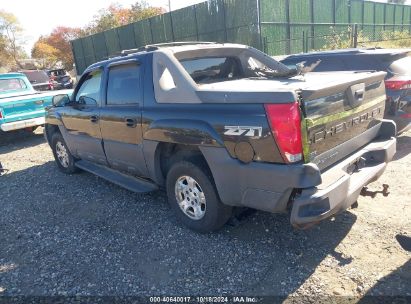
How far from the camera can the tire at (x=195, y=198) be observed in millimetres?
3500

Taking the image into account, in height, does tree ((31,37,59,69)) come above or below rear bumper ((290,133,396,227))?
above

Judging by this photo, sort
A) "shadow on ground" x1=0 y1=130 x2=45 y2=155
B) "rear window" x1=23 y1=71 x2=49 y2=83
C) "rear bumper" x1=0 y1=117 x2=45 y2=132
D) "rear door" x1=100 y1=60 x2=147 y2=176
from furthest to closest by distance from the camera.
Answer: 1. "rear window" x1=23 y1=71 x2=49 y2=83
2. "shadow on ground" x1=0 y1=130 x2=45 y2=155
3. "rear bumper" x1=0 y1=117 x2=45 y2=132
4. "rear door" x1=100 y1=60 x2=147 y2=176

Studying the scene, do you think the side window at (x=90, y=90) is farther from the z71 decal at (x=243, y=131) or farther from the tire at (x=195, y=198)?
the z71 decal at (x=243, y=131)

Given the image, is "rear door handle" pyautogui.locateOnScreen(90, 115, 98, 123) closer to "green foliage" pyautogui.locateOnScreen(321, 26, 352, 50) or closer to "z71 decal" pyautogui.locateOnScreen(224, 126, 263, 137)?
"z71 decal" pyautogui.locateOnScreen(224, 126, 263, 137)

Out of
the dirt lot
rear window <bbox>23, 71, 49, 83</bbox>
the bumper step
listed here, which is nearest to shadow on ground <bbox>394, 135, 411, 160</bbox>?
the dirt lot

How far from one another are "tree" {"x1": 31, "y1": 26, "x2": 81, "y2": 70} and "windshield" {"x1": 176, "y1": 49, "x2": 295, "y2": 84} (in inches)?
1880

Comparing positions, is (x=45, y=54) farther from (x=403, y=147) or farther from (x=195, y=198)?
(x=195, y=198)

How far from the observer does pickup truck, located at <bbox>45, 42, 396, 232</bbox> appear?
9.30 ft

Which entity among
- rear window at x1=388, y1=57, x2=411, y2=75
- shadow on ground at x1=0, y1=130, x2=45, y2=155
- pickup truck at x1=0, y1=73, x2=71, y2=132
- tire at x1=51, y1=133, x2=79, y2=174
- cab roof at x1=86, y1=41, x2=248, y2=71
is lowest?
shadow on ground at x1=0, y1=130, x2=45, y2=155

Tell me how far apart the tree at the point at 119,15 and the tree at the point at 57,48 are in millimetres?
6029

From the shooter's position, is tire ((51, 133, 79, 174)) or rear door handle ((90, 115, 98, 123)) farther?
tire ((51, 133, 79, 174))

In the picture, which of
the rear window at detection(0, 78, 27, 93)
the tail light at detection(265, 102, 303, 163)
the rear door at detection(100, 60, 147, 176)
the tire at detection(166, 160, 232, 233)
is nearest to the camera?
the tail light at detection(265, 102, 303, 163)

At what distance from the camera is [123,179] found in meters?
4.73

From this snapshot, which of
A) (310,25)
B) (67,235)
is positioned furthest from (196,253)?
(310,25)
